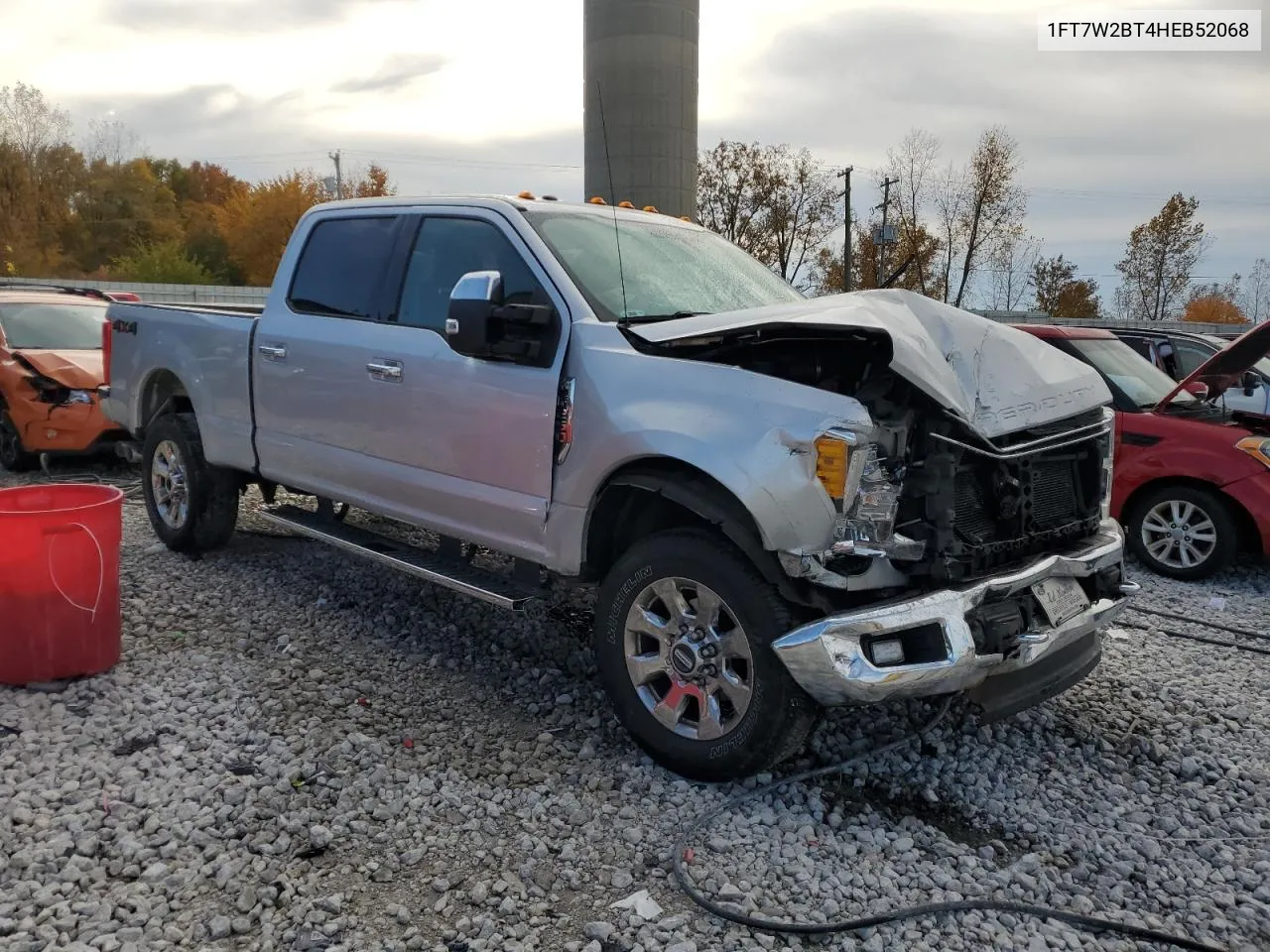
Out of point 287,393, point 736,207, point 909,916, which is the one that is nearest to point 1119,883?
point 909,916

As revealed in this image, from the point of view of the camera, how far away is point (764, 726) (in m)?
3.30

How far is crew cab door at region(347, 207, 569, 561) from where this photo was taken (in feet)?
13.0

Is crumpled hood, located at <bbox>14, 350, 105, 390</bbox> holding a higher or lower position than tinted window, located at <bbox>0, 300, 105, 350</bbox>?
lower

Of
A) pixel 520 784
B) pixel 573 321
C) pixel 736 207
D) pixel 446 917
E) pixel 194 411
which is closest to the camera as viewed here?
pixel 446 917

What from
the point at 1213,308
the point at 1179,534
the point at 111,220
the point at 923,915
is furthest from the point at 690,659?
the point at 111,220

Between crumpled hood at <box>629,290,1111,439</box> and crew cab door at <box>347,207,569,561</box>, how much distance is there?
59cm

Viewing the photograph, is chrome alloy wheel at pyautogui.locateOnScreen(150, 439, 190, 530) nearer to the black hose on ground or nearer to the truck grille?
the black hose on ground

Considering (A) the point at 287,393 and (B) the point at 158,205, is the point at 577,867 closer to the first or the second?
(A) the point at 287,393

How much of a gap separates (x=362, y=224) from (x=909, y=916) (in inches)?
161

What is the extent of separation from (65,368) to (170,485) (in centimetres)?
338

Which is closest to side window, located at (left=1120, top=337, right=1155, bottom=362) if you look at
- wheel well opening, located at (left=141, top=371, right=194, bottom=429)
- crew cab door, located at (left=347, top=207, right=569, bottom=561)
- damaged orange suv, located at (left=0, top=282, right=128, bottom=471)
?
crew cab door, located at (left=347, top=207, right=569, bottom=561)

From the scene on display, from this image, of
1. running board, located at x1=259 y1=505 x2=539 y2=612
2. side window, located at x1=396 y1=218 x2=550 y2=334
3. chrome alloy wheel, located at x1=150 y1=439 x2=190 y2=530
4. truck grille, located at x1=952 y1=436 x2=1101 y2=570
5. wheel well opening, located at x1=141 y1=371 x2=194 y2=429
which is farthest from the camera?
wheel well opening, located at x1=141 y1=371 x2=194 y2=429

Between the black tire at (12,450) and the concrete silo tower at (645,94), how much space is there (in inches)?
362

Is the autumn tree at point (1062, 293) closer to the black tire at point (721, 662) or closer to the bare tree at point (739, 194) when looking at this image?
the bare tree at point (739, 194)
